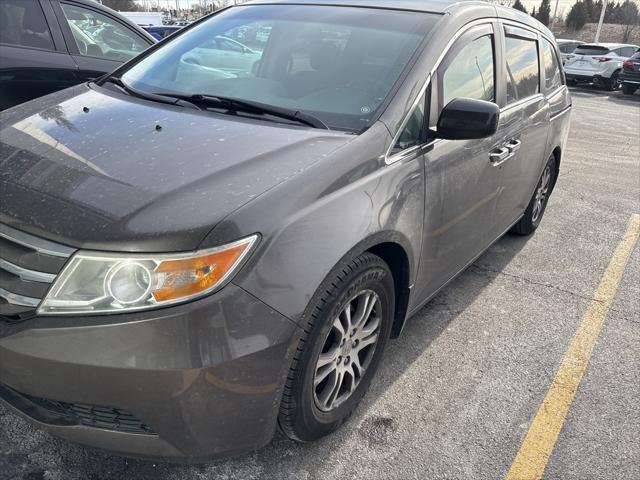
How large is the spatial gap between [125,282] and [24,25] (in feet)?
12.7

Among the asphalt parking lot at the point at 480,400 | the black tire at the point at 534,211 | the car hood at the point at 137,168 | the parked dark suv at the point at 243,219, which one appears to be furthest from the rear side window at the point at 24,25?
the black tire at the point at 534,211

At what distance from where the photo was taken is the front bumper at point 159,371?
1.61m

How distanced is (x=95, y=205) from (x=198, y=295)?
0.45 meters

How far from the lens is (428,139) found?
247 centimetres

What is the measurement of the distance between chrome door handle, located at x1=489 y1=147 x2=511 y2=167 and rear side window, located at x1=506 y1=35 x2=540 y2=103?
0.34m

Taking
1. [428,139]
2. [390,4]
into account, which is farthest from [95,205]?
[390,4]

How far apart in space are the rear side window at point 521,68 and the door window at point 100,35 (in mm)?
3489

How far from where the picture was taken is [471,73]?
9.47 feet

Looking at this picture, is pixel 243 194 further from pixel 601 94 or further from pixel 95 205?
pixel 601 94

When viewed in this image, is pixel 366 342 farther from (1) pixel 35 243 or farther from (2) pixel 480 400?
(1) pixel 35 243

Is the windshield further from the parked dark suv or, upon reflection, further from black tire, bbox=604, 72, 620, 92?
black tire, bbox=604, 72, 620, 92

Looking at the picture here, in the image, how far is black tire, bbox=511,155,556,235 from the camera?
14.6 feet

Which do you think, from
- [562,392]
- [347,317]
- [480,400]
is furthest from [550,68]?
[347,317]

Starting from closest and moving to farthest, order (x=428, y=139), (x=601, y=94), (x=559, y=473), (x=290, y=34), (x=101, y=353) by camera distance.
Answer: (x=101, y=353) → (x=559, y=473) → (x=428, y=139) → (x=290, y=34) → (x=601, y=94)
